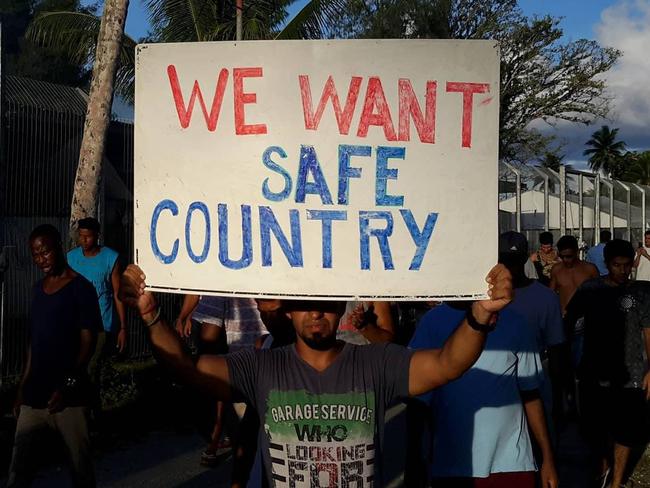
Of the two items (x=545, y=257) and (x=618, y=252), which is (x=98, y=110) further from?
(x=545, y=257)

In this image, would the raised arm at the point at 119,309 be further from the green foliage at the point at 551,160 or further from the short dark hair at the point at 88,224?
the green foliage at the point at 551,160

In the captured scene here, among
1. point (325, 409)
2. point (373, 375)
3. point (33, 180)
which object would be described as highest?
point (33, 180)

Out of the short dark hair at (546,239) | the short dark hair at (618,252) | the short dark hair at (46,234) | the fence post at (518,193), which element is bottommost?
the short dark hair at (618,252)

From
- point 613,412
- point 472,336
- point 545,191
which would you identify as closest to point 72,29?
point 545,191

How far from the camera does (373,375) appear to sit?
3.12 meters

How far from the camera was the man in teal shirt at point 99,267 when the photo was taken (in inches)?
306

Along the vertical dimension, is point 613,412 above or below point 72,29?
below

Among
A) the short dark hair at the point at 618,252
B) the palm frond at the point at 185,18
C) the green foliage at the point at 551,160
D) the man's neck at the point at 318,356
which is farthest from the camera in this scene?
the green foliage at the point at 551,160

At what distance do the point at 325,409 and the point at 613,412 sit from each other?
3.83 m

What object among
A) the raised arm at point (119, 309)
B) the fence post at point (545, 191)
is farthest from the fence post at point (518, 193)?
the raised arm at point (119, 309)

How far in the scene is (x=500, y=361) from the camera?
4098mm

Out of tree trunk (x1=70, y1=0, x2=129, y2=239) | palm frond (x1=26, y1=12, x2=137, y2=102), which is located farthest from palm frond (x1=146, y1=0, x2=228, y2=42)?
tree trunk (x1=70, y1=0, x2=129, y2=239)

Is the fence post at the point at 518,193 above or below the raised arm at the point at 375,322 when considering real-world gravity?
above

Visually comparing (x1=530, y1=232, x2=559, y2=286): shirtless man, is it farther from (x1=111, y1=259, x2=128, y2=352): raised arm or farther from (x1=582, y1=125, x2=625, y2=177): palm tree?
(x1=582, y1=125, x2=625, y2=177): palm tree
